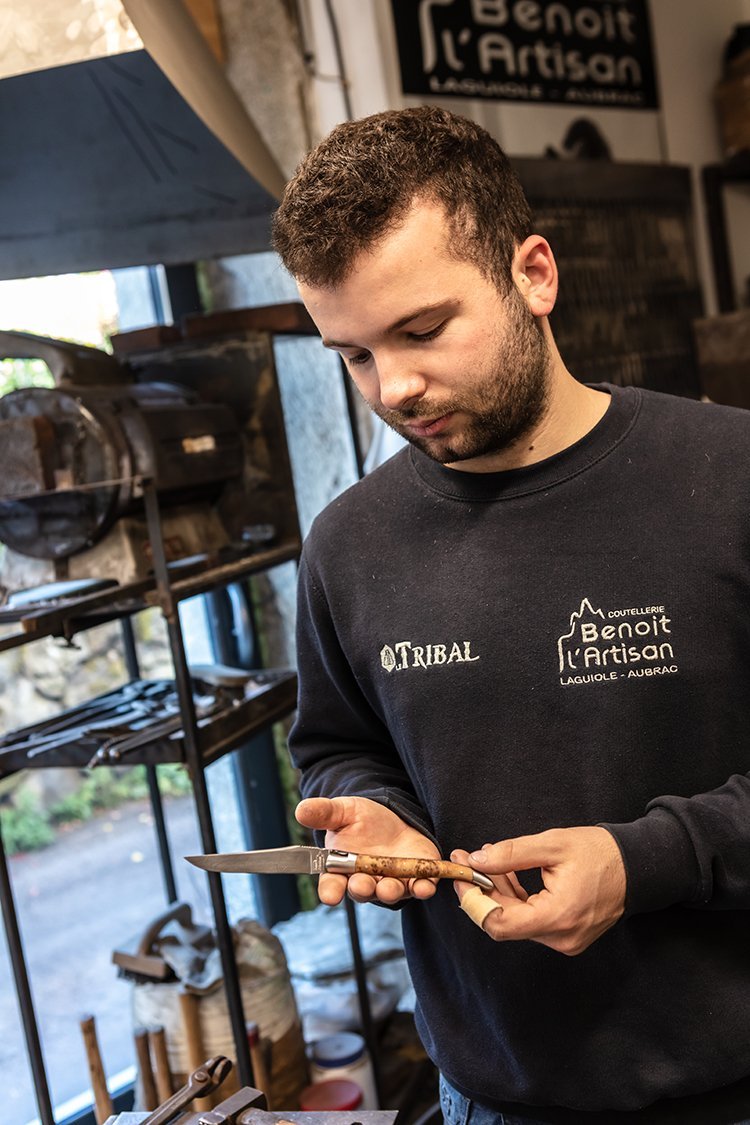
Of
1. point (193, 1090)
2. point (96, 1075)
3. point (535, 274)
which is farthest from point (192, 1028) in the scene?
point (535, 274)

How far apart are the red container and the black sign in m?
2.33

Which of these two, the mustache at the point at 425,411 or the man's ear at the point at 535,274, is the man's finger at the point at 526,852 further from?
the man's ear at the point at 535,274

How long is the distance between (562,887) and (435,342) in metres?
0.53

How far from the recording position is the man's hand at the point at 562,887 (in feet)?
3.36

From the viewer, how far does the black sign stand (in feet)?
9.79

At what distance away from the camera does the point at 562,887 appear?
40.6 inches

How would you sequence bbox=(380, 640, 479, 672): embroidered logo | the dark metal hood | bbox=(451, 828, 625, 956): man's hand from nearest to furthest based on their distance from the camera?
bbox=(451, 828, 625, 956): man's hand
bbox=(380, 640, 479, 672): embroidered logo
the dark metal hood

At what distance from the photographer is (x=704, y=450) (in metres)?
1.22

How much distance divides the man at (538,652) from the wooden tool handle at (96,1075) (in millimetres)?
984

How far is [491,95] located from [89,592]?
1954 mm

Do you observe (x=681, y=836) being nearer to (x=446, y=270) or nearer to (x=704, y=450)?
(x=704, y=450)

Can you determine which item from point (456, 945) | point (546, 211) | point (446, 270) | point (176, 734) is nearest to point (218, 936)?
point (176, 734)

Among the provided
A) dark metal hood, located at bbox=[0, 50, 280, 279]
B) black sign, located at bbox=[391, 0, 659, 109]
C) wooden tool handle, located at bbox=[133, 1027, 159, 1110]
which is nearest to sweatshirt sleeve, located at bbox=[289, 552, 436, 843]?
dark metal hood, located at bbox=[0, 50, 280, 279]

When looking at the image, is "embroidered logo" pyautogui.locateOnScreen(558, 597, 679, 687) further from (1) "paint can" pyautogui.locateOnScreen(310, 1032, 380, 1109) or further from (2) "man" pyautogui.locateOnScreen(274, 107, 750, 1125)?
(1) "paint can" pyautogui.locateOnScreen(310, 1032, 380, 1109)
